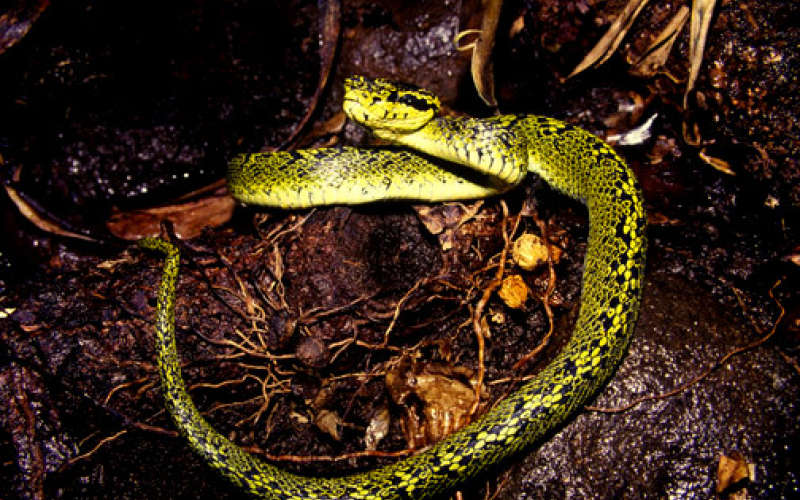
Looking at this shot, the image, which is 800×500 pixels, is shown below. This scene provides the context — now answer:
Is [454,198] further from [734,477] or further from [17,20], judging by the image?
[17,20]

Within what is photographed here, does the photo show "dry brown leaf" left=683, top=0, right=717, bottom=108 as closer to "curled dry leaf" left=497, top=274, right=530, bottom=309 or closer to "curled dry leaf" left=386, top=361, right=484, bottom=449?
"curled dry leaf" left=497, top=274, right=530, bottom=309

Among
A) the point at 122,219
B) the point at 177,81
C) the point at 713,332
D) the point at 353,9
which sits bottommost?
the point at 713,332

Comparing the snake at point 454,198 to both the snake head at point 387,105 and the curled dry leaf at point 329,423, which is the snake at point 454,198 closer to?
the snake head at point 387,105

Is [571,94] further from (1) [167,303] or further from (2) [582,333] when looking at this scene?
(1) [167,303]

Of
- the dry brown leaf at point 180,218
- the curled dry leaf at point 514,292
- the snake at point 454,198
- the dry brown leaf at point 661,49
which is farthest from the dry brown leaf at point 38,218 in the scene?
the dry brown leaf at point 661,49

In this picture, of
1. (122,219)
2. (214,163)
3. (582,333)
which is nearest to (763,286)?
(582,333)

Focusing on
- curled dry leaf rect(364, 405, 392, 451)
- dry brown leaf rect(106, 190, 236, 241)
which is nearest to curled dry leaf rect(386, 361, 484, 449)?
curled dry leaf rect(364, 405, 392, 451)

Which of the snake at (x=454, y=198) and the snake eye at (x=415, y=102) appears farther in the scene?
the snake eye at (x=415, y=102)

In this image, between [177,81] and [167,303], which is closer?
[167,303]
